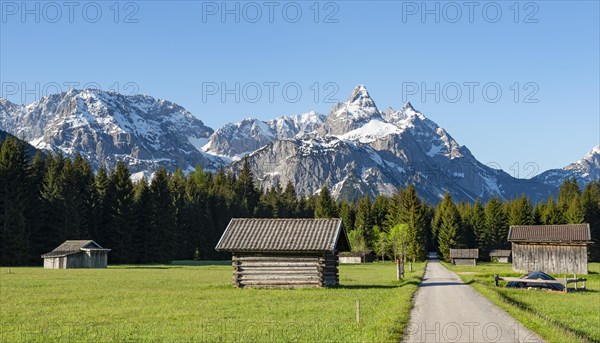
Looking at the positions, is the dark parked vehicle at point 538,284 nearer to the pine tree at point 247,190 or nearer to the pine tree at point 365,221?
the pine tree at point 365,221

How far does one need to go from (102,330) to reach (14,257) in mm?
74587

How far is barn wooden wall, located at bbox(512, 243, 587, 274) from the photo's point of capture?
8194 centimetres

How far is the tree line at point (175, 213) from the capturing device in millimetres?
96625

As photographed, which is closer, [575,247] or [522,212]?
[575,247]

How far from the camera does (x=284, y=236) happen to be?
46.9m

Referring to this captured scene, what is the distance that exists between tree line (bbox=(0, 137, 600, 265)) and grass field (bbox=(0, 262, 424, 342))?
56.1 meters

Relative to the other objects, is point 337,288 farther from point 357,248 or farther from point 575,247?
point 357,248

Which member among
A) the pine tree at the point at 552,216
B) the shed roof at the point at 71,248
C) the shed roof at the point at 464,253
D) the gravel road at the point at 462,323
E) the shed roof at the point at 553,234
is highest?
the pine tree at the point at 552,216

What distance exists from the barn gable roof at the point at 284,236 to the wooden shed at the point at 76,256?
47.1 metres

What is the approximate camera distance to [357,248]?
146 m

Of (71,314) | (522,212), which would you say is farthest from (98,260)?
(522,212)

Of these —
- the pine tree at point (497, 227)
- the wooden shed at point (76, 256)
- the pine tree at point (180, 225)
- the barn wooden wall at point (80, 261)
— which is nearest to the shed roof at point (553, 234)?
the barn wooden wall at point (80, 261)

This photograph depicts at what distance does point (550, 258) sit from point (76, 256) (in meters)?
66.2

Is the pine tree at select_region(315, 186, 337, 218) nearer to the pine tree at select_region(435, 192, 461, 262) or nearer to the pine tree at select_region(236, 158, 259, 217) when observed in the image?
the pine tree at select_region(236, 158, 259, 217)
